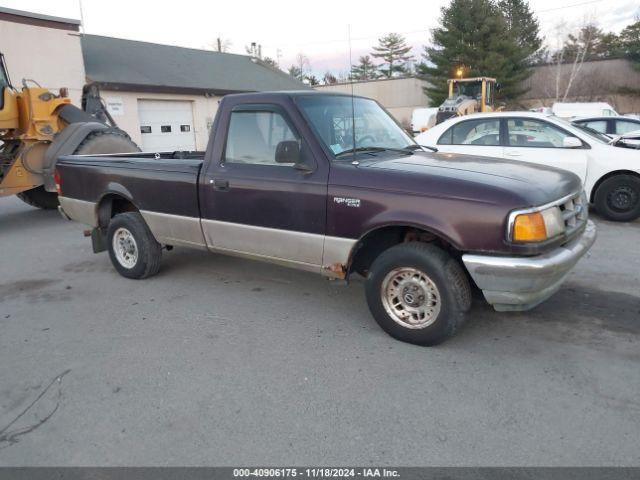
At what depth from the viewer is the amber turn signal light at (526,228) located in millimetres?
3328

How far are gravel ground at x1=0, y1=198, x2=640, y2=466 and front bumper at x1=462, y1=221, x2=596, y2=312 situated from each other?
1.65 feet

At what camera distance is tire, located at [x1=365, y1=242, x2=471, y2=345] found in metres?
3.65

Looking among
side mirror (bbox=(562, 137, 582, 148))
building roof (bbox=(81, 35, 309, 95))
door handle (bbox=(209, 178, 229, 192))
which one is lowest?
door handle (bbox=(209, 178, 229, 192))

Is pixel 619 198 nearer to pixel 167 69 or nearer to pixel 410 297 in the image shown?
pixel 410 297

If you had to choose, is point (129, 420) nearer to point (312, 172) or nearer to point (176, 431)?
point (176, 431)

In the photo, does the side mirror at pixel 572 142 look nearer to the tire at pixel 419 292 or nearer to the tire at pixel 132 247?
the tire at pixel 419 292

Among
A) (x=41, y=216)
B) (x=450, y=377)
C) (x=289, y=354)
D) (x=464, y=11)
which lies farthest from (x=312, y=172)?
(x=464, y=11)

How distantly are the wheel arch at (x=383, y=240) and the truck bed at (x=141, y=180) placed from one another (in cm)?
176

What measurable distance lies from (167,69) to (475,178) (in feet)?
71.5

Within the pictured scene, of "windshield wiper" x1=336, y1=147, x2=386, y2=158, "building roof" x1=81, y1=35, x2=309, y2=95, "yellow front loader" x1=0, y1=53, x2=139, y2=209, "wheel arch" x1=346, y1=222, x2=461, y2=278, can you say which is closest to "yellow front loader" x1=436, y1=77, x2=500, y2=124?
"building roof" x1=81, y1=35, x2=309, y2=95

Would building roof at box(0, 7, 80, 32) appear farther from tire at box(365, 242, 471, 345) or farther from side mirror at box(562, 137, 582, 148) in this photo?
tire at box(365, 242, 471, 345)

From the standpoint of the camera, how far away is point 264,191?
4.40 meters

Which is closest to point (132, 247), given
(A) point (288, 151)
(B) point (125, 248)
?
(B) point (125, 248)

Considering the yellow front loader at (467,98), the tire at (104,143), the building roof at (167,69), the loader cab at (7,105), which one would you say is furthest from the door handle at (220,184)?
the yellow front loader at (467,98)
